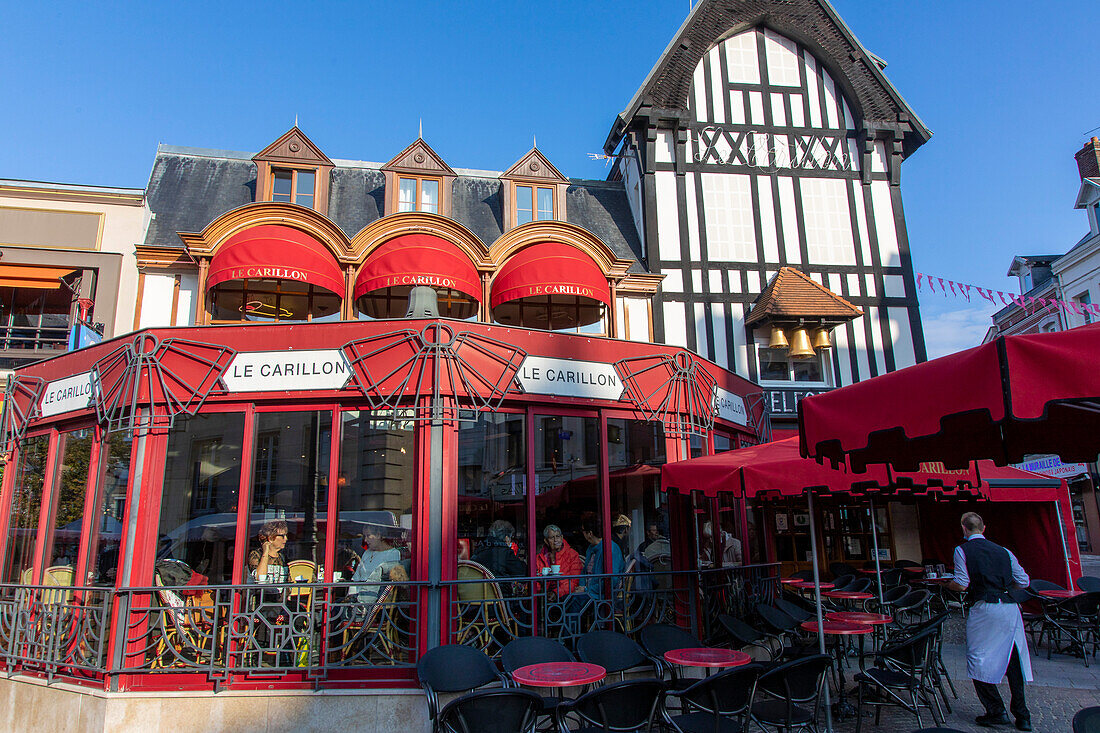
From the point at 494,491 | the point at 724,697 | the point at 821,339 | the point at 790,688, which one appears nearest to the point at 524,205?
the point at 821,339

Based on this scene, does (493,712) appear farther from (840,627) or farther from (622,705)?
(840,627)

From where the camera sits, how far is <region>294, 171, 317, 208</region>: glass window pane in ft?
44.2

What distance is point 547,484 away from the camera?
795 centimetres

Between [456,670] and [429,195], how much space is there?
1011 centimetres

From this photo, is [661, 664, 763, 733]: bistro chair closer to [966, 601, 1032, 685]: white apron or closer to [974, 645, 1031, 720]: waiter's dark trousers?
[966, 601, 1032, 685]: white apron

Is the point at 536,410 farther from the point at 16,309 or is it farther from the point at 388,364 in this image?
the point at 16,309

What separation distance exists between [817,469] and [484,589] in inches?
134

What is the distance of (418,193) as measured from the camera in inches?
550

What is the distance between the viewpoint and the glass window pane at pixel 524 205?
47.3 ft

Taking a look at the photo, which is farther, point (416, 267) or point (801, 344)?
point (801, 344)

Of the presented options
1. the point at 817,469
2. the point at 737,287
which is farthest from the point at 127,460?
the point at 737,287

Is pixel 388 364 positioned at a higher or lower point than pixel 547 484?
higher

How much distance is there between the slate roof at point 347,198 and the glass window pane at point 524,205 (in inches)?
20.9

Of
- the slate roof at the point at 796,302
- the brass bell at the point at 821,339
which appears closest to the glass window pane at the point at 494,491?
the slate roof at the point at 796,302
